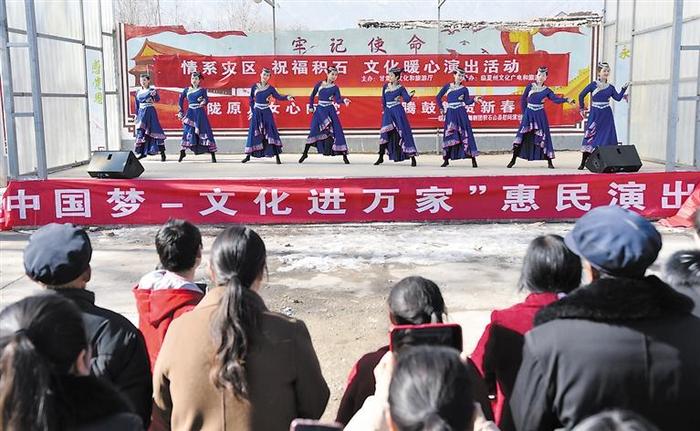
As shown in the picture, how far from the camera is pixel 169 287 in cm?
219

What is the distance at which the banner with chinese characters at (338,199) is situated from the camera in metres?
6.72

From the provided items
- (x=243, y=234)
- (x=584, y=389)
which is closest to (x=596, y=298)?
(x=584, y=389)

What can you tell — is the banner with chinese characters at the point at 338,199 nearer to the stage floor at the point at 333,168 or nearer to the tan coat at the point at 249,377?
the stage floor at the point at 333,168

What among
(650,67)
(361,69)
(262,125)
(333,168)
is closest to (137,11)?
(361,69)

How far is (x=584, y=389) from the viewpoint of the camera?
59.4 inches

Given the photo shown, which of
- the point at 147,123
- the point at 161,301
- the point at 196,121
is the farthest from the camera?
the point at 196,121

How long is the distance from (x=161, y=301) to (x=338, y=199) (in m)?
4.66

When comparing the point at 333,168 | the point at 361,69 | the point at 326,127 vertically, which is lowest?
the point at 333,168

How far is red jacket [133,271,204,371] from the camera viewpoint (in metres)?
2.15

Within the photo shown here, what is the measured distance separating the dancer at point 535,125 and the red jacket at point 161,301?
8.80 m

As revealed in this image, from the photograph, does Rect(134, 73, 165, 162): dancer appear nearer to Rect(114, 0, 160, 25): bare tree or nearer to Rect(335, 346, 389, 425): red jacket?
Rect(335, 346, 389, 425): red jacket

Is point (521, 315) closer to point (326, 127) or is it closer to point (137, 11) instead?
point (326, 127)

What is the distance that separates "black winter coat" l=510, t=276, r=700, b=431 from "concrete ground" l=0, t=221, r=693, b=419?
1.68 meters

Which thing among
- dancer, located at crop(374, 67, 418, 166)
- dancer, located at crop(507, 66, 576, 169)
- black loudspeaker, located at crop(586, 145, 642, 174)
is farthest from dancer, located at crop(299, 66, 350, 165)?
black loudspeaker, located at crop(586, 145, 642, 174)
